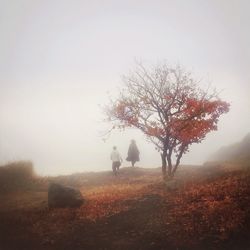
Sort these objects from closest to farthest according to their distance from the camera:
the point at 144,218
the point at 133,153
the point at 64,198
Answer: the point at 144,218 → the point at 64,198 → the point at 133,153

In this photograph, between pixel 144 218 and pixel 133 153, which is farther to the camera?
pixel 133 153

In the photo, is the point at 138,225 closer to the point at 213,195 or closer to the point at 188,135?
the point at 213,195

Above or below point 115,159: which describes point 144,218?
below

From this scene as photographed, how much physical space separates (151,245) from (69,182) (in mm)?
14266

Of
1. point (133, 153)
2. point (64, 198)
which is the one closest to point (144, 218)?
point (64, 198)

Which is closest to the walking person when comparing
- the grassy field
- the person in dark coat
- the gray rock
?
the person in dark coat

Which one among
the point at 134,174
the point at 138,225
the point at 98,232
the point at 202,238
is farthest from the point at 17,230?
the point at 134,174

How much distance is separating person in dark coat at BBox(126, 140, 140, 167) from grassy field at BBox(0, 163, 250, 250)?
11045 mm

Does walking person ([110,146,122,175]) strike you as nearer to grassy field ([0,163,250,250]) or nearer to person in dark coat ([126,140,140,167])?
person in dark coat ([126,140,140,167])

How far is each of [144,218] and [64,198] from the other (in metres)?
5.13

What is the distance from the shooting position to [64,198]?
20.0 m

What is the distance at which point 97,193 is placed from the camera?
23078 millimetres

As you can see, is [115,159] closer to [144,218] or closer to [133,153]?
[133,153]

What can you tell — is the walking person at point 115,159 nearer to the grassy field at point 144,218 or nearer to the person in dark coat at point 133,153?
the person in dark coat at point 133,153
